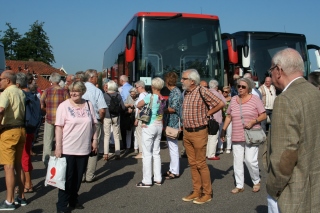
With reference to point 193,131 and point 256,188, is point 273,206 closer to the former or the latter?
point 193,131

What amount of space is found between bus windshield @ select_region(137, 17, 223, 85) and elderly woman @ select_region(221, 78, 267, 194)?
5.70 metres

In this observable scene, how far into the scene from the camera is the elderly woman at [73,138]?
5.48 meters

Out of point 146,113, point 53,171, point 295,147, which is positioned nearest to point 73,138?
point 53,171

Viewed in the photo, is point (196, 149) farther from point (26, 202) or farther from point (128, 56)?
point (128, 56)

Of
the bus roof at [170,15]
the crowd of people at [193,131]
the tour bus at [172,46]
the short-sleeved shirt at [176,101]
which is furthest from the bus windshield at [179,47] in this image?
the short-sleeved shirt at [176,101]

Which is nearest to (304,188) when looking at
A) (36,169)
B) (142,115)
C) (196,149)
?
(196,149)

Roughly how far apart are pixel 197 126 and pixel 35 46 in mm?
73551

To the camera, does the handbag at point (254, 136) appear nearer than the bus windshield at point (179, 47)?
Yes

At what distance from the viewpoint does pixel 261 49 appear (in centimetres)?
1534

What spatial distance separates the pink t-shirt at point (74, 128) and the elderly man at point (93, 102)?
1.80m

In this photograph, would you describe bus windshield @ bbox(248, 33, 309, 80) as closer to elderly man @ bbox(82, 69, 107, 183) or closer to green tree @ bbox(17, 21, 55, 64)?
elderly man @ bbox(82, 69, 107, 183)

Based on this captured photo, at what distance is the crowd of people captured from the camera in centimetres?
286

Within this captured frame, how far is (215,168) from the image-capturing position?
338 inches

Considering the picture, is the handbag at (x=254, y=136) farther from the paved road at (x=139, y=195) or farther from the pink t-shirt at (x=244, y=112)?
the paved road at (x=139, y=195)
